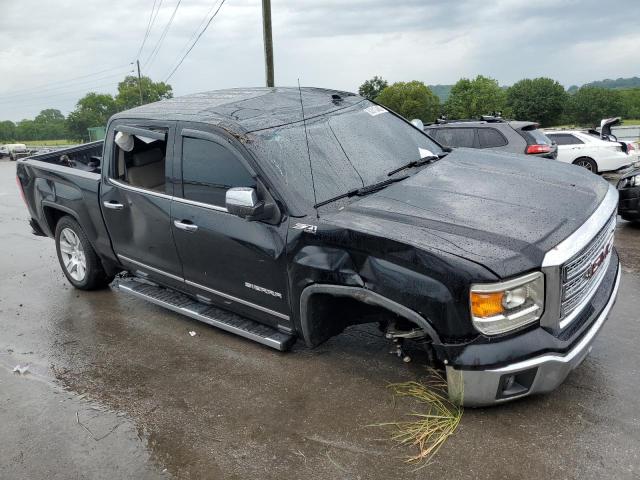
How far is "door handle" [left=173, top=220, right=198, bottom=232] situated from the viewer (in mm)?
4105

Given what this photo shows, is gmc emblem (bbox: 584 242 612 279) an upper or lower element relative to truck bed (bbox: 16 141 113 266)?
lower

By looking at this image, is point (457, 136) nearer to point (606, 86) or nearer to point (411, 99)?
point (411, 99)

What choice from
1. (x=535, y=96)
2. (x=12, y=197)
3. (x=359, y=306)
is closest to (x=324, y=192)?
(x=359, y=306)

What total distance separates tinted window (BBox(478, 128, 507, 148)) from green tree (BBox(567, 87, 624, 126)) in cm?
8490

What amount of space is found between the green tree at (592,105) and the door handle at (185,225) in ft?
303

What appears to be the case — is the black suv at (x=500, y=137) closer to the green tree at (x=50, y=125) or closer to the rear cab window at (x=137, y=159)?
the rear cab window at (x=137, y=159)

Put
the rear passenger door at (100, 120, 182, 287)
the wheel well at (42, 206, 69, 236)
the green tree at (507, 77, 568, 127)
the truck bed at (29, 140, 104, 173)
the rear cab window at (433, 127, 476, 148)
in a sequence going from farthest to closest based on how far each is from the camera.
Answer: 1. the green tree at (507, 77, 568, 127)
2. the rear cab window at (433, 127, 476, 148)
3. the truck bed at (29, 140, 104, 173)
4. the wheel well at (42, 206, 69, 236)
5. the rear passenger door at (100, 120, 182, 287)

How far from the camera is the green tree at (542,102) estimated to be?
87500mm

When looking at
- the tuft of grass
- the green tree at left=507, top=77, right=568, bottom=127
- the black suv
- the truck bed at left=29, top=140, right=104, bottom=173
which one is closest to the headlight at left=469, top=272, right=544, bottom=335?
the tuft of grass

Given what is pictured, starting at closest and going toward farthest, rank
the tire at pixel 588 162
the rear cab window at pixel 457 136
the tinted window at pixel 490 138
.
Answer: the tinted window at pixel 490 138, the rear cab window at pixel 457 136, the tire at pixel 588 162

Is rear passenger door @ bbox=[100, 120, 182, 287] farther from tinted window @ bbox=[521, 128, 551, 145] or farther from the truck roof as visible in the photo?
tinted window @ bbox=[521, 128, 551, 145]

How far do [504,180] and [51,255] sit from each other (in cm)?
650

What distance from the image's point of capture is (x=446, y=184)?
12.4ft

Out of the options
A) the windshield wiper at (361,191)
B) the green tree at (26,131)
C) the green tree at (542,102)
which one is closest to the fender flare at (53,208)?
the windshield wiper at (361,191)
